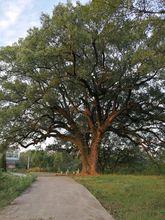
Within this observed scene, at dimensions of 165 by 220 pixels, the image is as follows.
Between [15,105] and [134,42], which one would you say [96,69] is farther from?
[15,105]

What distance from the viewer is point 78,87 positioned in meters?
35.6

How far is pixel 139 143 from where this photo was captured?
39.3 metres

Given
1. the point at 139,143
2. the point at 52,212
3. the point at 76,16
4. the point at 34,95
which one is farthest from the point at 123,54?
the point at 52,212

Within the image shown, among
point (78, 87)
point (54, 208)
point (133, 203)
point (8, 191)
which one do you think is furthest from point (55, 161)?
point (54, 208)

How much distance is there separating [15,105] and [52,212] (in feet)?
75.5

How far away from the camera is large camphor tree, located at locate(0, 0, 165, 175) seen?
1233 inches

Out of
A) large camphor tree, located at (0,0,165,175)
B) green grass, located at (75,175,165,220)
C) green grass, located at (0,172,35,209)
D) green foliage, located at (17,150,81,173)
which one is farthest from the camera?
green foliage, located at (17,150,81,173)

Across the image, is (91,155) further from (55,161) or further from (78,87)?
(55,161)

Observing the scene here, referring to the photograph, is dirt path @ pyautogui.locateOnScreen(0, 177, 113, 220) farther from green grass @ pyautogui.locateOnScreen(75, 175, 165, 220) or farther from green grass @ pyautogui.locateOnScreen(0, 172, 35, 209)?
green grass @ pyautogui.locateOnScreen(75, 175, 165, 220)

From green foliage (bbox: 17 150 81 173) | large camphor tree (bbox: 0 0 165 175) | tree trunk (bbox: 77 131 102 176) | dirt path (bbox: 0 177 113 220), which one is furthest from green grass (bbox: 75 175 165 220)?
green foliage (bbox: 17 150 81 173)

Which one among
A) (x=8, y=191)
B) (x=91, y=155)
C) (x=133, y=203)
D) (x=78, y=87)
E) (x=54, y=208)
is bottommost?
(x=54, y=208)

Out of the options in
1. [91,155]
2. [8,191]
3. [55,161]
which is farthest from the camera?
[55,161]

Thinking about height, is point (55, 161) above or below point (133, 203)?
above

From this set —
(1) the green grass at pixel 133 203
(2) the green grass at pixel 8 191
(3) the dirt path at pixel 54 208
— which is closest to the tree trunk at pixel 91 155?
(2) the green grass at pixel 8 191
